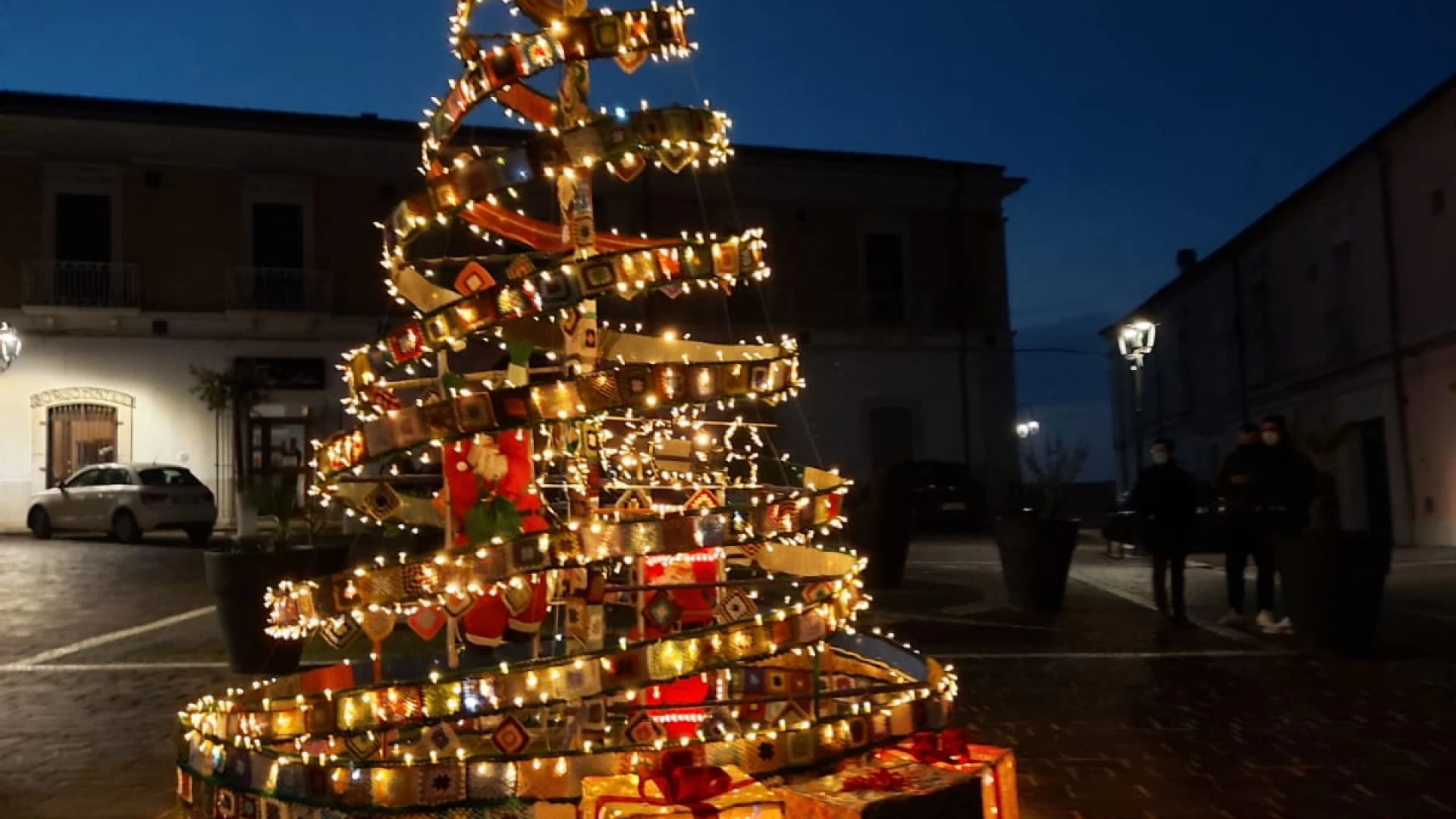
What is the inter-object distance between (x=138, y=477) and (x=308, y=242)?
6.68 m

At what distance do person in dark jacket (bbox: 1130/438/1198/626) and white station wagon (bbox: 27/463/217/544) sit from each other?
16.0 meters

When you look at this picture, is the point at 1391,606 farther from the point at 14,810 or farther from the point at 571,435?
the point at 14,810

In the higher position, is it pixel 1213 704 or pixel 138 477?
pixel 138 477

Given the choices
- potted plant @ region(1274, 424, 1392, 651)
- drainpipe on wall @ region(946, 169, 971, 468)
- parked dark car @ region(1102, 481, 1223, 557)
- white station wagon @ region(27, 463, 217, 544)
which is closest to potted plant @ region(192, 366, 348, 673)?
potted plant @ region(1274, 424, 1392, 651)

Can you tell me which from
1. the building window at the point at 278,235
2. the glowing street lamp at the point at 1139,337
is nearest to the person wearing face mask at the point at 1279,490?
the glowing street lamp at the point at 1139,337

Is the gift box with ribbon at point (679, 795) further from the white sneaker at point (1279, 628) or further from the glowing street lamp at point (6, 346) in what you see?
the glowing street lamp at point (6, 346)

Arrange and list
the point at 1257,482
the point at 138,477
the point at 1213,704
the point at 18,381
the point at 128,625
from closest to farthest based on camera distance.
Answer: the point at 1213,704 < the point at 1257,482 < the point at 128,625 < the point at 138,477 < the point at 18,381

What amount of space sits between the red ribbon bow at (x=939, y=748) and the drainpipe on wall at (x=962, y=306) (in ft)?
81.4

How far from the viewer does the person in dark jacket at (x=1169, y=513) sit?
9.91 meters

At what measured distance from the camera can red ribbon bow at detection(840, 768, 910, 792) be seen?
378 cm

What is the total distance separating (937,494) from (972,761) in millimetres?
20759

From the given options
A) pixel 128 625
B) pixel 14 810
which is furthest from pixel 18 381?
pixel 14 810

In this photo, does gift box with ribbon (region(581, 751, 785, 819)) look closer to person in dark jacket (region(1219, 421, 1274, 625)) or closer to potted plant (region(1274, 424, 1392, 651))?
potted plant (region(1274, 424, 1392, 651))

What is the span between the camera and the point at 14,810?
17.0 feet
